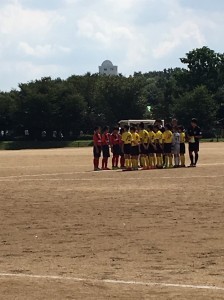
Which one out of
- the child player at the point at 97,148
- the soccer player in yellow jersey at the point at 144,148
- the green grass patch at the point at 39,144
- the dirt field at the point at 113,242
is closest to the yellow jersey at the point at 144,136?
the soccer player in yellow jersey at the point at 144,148

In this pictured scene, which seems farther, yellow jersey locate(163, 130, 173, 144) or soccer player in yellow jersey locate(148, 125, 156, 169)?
yellow jersey locate(163, 130, 173, 144)

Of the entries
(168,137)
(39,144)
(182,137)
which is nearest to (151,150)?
(168,137)

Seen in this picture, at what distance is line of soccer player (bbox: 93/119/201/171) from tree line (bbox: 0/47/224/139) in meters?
71.3

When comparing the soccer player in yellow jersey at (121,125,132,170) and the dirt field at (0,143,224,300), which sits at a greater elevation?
the soccer player in yellow jersey at (121,125,132,170)

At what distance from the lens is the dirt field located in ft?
34.0

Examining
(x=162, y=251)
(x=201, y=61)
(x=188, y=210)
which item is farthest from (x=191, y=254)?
(x=201, y=61)

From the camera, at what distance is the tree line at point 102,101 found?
108875 mm

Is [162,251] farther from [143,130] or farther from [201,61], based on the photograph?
[201,61]

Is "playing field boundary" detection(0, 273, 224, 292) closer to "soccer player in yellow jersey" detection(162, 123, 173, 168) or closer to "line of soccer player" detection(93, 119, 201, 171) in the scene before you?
"line of soccer player" detection(93, 119, 201, 171)

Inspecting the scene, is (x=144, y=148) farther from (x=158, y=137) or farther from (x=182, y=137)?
(x=182, y=137)

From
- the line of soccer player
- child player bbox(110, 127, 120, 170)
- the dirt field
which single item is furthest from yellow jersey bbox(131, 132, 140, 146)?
the dirt field

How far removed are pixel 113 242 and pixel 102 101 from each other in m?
104

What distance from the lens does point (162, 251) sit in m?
12.9

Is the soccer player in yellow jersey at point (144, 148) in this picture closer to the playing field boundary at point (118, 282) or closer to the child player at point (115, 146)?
the child player at point (115, 146)
